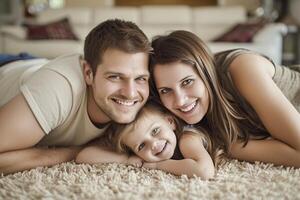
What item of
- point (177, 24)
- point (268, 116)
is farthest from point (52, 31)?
point (268, 116)

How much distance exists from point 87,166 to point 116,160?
10 cm

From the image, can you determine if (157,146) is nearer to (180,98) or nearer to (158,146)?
(158,146)

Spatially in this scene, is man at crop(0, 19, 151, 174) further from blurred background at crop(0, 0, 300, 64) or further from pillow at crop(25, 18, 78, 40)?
pillow at crop(25, 18, 78, 40)

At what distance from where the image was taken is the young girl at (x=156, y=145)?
1.09 meters

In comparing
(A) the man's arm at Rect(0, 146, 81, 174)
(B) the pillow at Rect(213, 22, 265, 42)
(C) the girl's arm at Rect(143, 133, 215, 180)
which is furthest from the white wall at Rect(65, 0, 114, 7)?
(C) the girl's arm at Rect(143, 133, 215, 180)

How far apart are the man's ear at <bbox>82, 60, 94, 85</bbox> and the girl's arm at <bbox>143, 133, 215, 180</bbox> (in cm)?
31

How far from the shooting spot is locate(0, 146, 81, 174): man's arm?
1077 mm

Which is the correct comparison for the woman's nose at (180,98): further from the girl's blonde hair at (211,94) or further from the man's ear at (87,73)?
the man's ear at (87,73)

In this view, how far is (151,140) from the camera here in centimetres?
113

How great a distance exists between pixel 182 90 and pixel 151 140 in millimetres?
179

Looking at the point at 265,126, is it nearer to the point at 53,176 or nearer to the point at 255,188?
the point at 255,188

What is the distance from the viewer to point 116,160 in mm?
1183

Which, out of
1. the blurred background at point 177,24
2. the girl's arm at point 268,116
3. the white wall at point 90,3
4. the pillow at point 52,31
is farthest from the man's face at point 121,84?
the white wall at point 90,3

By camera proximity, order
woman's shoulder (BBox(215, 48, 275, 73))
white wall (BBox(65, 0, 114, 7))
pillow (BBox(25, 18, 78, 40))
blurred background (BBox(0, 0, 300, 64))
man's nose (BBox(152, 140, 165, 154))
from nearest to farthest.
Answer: man's nose (BBox(152, 140, 165, 154)), woman's shoulder (BBox(215, 48, 275, 73)), blurred background (BBox(0, 0, 300, 64)), pillow (BBox(25, 18, 78, 40)), white wall (BBox(65, 0, 114, 7))
